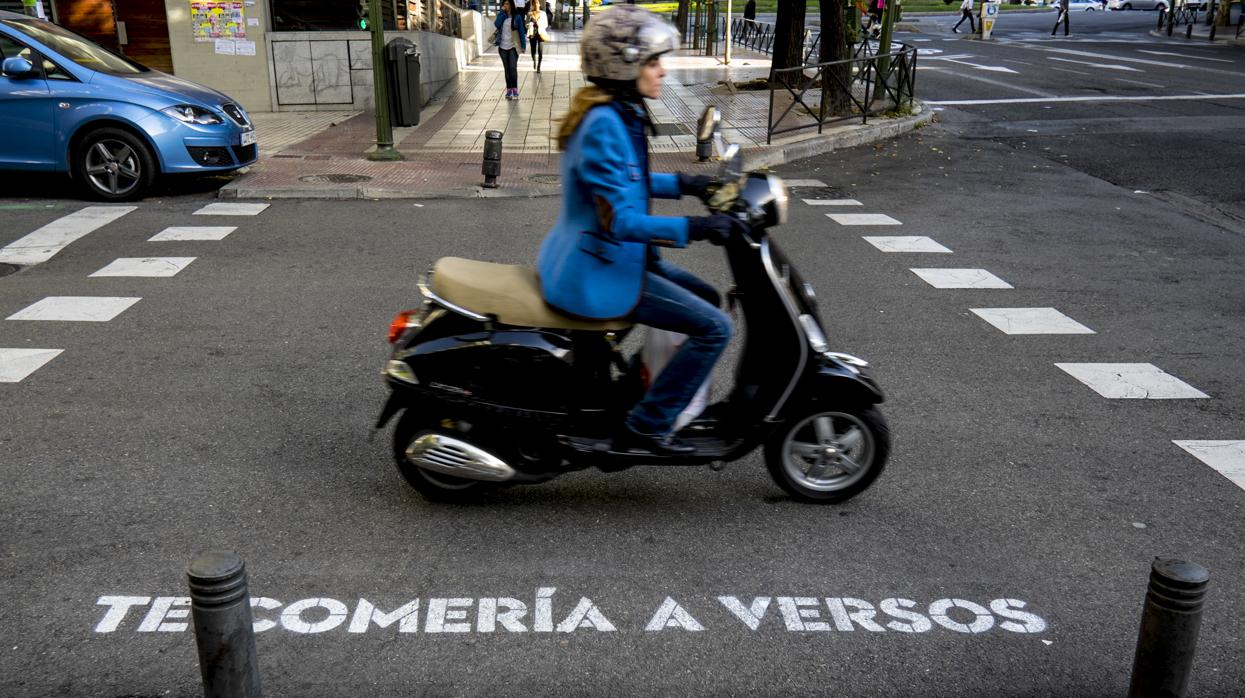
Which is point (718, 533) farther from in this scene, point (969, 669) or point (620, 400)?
point (969, 669)

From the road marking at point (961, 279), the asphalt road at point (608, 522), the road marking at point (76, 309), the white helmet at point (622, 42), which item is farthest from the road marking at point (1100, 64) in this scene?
the white helmet at point (622, 42)

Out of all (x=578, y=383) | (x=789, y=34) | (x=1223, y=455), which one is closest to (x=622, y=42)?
(x=578, y=383)

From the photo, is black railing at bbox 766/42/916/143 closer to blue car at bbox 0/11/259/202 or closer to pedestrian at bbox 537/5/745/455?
blue car at bbox 0/11/259/202

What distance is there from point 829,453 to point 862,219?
6.49m

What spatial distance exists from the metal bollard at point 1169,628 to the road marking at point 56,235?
8502mm

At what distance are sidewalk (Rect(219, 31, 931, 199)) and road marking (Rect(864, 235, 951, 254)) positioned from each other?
10.1 feet

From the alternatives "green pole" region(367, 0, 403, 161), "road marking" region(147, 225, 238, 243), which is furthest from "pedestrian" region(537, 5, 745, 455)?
"green pole" region(367, 0, 403, 161)

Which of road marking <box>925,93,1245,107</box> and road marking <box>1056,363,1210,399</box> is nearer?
road marking <box>1056,363,1210,399</box>

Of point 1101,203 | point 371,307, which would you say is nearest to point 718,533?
point 371,307

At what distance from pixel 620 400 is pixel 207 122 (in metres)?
8.73

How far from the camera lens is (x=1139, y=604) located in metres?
3.90

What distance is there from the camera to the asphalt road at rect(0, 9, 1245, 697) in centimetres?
354

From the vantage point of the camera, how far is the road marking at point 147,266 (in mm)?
8375

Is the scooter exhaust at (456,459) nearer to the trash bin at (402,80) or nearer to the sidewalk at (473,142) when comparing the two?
the sidewalk at (473,142)
